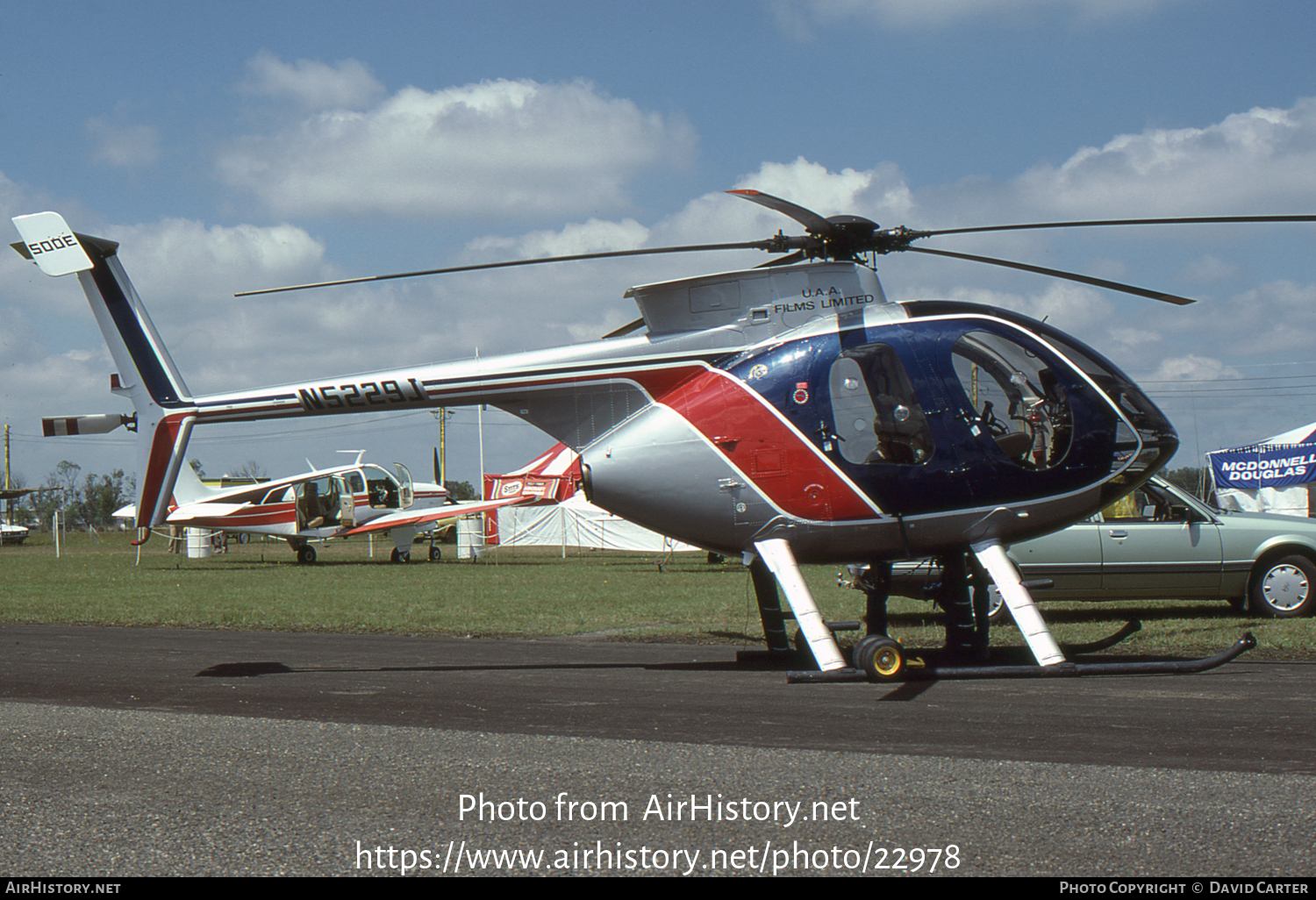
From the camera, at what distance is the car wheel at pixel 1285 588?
12953 millimetres

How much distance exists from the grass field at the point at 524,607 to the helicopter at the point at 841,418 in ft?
8.05

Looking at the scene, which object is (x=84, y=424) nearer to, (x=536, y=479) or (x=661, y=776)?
(x=661, y=776)

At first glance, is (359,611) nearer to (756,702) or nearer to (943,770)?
(756,702)

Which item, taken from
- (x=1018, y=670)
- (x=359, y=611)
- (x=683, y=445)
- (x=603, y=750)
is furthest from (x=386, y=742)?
(x=359, y=611)

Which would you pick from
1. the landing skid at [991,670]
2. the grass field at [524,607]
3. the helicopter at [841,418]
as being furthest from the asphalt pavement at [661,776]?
the grass field at [524,607]

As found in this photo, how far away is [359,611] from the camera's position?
16.1 metres

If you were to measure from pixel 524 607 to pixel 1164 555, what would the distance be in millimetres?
9026

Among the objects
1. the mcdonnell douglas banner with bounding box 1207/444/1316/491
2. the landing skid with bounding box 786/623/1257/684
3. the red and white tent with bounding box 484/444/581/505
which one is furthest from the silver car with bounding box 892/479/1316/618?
the red and white tent with bounding box 484/444/581/505

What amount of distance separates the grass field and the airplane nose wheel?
3.28 metres

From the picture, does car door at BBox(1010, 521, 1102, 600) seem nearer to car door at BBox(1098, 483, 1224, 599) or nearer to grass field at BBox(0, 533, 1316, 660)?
car door at BBox(1098, 483, 1224, 599)

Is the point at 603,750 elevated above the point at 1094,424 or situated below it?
below

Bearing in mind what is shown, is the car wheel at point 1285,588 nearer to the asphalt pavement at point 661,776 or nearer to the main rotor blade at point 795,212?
the asphalt pavement at point 661,776
